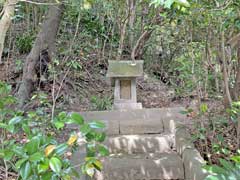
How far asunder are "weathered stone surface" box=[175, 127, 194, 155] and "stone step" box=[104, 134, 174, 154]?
0.56 feet

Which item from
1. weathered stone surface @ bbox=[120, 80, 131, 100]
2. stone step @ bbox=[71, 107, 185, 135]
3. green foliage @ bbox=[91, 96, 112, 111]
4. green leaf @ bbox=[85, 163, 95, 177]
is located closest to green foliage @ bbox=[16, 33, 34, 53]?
green foliage @ bbox=[91, 96, 112, 111]

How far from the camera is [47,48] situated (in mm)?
5180

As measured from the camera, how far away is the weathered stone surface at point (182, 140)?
3024mm

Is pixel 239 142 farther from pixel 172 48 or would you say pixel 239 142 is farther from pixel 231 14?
pixel 172 48

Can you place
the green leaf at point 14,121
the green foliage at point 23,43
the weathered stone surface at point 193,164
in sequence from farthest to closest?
the green foliage at point 23,43
the weathered stone surface at point 193,164
the green leaf at point 14,121

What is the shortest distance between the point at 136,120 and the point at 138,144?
427 millimetres

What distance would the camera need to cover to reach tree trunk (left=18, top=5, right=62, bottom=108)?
4.67 m

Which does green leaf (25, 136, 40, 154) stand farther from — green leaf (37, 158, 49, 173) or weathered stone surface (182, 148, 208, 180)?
weathered stone surface (182, 148, 208, 180)

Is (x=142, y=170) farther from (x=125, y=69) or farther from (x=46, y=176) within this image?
(x=125, y=69)

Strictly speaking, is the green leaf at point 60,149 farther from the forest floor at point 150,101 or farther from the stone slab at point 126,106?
the stone slab at point 126,106

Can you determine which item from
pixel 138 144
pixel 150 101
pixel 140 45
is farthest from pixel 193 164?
pixel 140 45

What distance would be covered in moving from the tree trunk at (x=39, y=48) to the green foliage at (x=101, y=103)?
997 mm

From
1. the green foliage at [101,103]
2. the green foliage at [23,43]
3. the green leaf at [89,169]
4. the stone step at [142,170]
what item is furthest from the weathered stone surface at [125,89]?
the green leaf at [89,169]

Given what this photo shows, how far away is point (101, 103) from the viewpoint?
4.94 meters
